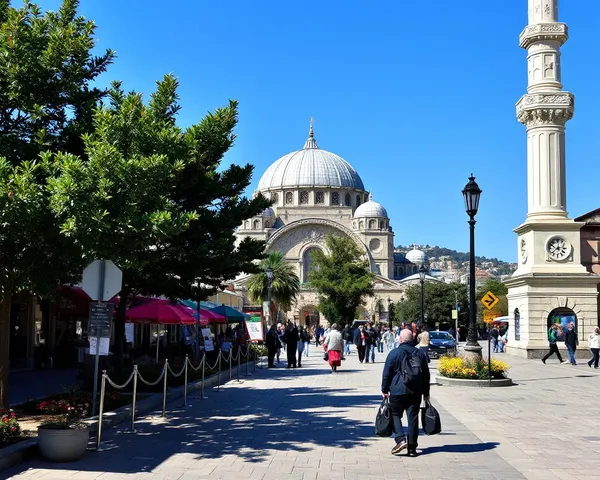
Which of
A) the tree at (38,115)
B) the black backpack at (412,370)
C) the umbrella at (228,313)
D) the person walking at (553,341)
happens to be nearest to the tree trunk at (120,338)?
the tree at (38,115)

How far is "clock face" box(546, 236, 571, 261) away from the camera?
101ft

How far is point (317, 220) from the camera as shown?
95125mm

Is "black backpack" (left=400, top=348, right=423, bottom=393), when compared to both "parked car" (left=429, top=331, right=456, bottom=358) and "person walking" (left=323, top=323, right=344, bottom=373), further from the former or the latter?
"parked car" (left=429, top=331, right=456, bottom=358)

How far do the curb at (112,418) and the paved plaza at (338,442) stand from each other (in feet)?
0.59

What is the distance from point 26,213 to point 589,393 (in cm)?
1360

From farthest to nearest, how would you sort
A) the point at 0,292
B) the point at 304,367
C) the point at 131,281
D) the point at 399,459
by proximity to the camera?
the point at 304,367, the point at 131,281, the point at 0,292, the point at 399,459

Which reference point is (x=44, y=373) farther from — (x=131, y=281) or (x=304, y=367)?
(x=304, y=367)

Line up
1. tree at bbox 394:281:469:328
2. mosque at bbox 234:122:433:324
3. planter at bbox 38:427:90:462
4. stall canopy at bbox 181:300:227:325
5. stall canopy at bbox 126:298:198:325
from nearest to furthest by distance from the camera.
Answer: planter at bbox 38:427:90:462 < stall canopy at bbox 126:298:198:325 < stall canopy at bbox 181:300:227:325 < tree at bbox 394:281:469:328 < mosque at bbox 234:122:433:324

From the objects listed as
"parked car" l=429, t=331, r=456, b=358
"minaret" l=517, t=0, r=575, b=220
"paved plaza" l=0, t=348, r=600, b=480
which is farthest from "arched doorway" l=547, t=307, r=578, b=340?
"paved plaza" l=0, t=348, r=600, b=480

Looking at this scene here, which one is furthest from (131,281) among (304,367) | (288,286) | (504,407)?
(288,286)

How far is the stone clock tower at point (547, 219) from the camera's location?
30.4m

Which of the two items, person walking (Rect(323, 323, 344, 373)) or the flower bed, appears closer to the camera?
the flower bed

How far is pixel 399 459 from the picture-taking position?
Answer: 9203 mm

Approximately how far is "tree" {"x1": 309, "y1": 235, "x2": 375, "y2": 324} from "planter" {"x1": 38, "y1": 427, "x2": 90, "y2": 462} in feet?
158
